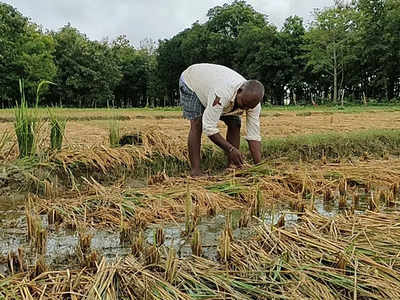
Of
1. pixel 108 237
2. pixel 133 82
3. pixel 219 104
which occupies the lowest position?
pixel 108 237

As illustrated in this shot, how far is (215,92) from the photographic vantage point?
3.40 m

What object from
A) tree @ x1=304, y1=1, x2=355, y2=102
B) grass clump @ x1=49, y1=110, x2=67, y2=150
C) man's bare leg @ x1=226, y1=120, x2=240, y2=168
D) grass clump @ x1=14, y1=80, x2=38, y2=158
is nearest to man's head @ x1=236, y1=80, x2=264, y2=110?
man's bare leg @ x1=226, y1=120, x2=240, y2=168

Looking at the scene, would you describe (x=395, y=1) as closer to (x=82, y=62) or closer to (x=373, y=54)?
(x=373, y=54)

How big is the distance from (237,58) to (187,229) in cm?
3613

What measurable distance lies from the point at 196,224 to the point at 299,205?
2.41 feet

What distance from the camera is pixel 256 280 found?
1654 millimetres

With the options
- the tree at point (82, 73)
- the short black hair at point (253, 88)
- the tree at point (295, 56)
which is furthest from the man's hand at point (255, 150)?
the tree at point (82, 73)

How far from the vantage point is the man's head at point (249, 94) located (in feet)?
10.9

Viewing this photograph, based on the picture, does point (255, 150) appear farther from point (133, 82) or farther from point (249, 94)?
point (133, 82)

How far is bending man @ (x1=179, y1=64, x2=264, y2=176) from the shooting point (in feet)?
11.1

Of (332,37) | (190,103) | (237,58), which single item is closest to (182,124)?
(190,103)

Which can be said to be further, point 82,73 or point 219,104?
point 82,73

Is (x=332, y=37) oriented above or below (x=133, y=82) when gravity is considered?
above

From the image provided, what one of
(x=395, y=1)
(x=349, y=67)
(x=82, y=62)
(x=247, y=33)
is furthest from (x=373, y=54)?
(x=82, y=62)
